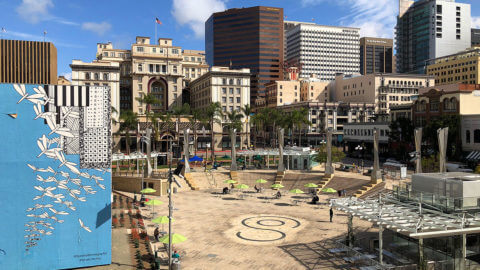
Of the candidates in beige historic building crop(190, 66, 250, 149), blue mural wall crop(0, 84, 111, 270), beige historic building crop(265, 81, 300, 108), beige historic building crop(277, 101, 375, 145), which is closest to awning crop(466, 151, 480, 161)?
blue mural wall crop(0, 84, 111, 270)

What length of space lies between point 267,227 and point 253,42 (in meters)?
167

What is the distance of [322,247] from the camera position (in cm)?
2938

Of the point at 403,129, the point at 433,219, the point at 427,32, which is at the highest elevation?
the point at 427,32

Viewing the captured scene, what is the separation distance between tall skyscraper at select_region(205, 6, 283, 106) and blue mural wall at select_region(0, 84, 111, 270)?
6714 inches

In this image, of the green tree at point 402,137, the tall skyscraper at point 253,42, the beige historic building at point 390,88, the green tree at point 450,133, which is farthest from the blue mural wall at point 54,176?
the tall skyscraper at point 253,42

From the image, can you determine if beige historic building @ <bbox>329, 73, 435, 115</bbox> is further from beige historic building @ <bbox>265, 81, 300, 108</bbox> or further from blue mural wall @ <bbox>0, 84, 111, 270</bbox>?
blue mural wall @ <bbox>0, 84, 111, 270</bbox>

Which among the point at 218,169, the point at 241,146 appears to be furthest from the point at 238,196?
the point at 241,146

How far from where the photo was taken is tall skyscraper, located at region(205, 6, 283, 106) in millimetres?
188875

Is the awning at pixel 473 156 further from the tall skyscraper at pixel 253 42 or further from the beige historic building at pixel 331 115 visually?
the tall skyscraper at pixel 253 42

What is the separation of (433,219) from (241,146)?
Answer: 9348cm

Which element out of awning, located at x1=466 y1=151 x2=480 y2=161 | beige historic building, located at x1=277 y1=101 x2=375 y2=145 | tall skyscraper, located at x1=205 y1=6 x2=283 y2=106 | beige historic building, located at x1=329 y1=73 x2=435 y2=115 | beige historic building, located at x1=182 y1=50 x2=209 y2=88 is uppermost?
tall skyscraper, located at x1=205 y1=6 x2=283 y2=106

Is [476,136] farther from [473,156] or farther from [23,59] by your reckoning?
[23,59]

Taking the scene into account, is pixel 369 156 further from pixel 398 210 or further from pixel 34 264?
pixel 34 264

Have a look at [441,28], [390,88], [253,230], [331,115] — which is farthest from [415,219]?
[441,28]
